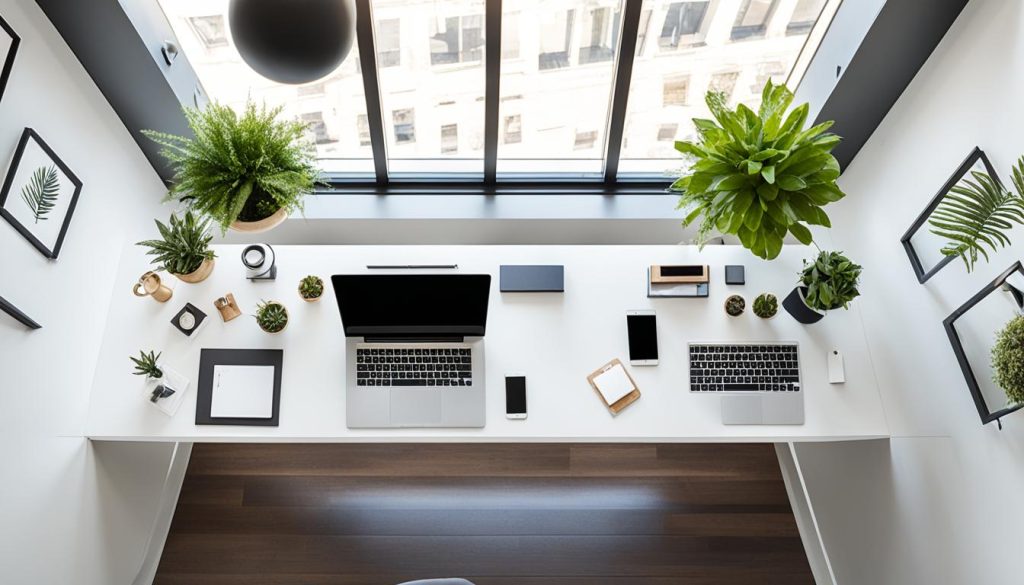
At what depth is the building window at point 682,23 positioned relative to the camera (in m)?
2.42

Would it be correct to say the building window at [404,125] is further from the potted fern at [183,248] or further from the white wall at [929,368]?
the white wall at [929,368]

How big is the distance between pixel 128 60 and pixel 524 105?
1464 mm

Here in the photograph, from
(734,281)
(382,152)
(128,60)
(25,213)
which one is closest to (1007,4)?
(734,281)

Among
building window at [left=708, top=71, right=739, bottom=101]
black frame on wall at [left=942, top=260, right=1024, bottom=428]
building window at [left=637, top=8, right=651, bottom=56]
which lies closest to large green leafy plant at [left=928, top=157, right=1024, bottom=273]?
black frame on wall at [left=942, top=260, right=1024, bottom=428]

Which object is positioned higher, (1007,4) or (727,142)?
(1007,4)

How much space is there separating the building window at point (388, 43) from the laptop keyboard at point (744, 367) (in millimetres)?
1554

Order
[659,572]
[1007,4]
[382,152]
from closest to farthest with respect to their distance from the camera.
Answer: [1007,4], [659,572], [382,152]

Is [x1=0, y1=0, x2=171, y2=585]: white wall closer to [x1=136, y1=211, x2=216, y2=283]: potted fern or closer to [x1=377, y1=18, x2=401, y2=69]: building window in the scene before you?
[x1=136, y1=211, x2=216, y2=283]: potted fern

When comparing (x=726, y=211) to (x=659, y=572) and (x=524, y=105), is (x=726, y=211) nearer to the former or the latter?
(x=524, y=105)

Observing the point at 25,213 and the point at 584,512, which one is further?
the point at 584,512

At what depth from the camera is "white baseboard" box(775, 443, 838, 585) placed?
268cm

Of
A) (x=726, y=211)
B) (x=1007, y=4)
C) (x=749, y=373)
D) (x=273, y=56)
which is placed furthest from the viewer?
(x=749, y=373)

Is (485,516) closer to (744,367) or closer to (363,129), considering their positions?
(744,367)

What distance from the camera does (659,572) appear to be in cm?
271
